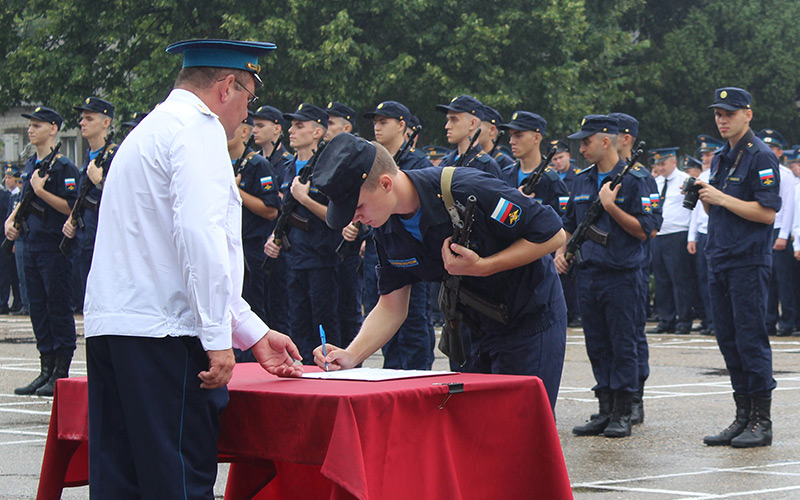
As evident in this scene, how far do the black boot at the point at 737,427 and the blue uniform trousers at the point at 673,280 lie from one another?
29.7ft

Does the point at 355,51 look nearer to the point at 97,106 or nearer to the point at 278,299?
the point at 278,299

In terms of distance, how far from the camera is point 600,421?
8.90 meters

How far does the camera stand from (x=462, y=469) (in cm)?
445

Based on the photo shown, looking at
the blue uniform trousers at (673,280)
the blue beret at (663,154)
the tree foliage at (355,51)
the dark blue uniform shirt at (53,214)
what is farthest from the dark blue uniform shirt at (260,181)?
the tree foliage at (355,51)

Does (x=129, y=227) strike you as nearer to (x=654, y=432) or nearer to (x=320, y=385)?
(x=320, y=385)

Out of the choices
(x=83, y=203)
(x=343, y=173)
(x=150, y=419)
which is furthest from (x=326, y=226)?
(x=150, y=419)

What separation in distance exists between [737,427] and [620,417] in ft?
2.88

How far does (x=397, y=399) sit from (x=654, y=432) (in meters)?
5.14

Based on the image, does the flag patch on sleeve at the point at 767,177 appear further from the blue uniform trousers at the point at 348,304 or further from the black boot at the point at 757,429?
the blue uniform trousers at the point at 348,304

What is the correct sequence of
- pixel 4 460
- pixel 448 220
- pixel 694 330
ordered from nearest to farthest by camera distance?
pixel 448 220, pixel 4 460, pixel 694 330

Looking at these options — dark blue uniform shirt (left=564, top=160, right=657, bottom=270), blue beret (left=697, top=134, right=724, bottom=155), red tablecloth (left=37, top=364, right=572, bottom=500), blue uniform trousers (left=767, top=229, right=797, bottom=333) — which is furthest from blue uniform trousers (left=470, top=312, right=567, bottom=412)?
blue uniform trousers (left=767, top=229, right=797, bottom=333)

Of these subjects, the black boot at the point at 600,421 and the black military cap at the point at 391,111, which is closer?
the black boot at the point at 600,421

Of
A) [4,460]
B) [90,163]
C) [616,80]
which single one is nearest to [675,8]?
[616,80]

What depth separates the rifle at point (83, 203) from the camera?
36.2 feet
